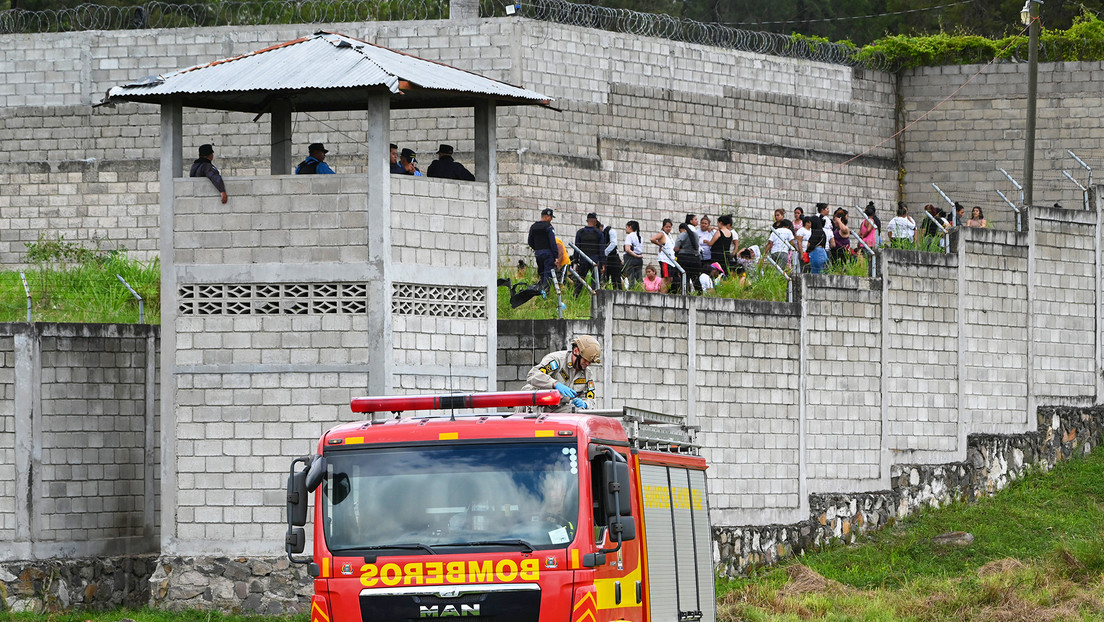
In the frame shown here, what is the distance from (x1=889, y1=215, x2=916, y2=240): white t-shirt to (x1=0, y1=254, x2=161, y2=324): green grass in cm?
1162

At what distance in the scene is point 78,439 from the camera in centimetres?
2027

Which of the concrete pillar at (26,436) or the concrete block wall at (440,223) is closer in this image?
the concrete block wall at (440,223)

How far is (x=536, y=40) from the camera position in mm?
30703

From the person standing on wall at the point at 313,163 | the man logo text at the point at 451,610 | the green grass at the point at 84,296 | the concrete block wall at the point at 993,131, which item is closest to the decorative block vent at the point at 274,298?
the person standing on wall at the point at 313,163

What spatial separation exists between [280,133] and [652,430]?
26.1 ft

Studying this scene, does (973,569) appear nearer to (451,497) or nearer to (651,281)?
(651,281)

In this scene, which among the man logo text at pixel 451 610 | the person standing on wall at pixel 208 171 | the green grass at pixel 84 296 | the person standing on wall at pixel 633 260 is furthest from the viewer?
the person standing on wall at pixel 633 260

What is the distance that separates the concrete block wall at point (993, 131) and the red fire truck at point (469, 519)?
2412 cm

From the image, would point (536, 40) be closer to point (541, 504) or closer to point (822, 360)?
point (822, 360)

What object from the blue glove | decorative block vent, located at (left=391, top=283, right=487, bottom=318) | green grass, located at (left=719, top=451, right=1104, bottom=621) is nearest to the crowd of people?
decorative block vent, located at (left=391, top=283, right=487, bottom=318)

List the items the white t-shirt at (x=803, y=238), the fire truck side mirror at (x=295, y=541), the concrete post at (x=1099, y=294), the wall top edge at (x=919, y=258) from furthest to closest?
the concrete post at (x=1099, y=294)
the white t-shirt at (x=803, y=238)
the wall top edge at (x=919, y=258)
the fire truck side mirror at (x=295, y=541)

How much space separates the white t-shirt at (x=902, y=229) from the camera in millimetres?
27328

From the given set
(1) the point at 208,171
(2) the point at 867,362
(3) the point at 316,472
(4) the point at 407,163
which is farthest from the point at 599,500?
(2) the point at 867,362

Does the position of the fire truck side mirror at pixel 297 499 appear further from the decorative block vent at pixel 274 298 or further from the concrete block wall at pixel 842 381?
the concrete block wall at pixel 842 381
